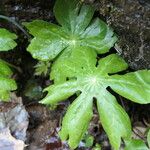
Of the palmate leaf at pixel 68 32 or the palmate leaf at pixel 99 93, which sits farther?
the palmate leaf at pixel 68 32

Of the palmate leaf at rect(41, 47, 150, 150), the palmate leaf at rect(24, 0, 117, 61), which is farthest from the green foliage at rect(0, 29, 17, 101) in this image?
the palmate leaf at rect(41, 47, 150, 150)

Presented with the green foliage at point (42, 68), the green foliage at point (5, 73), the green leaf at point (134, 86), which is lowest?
the green foliage at point (42, 68)

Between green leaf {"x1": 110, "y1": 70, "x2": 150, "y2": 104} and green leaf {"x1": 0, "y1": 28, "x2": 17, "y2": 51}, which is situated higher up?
green leaf {"x1": 110, "y1": 70, "x2": 150, "y2": 104}

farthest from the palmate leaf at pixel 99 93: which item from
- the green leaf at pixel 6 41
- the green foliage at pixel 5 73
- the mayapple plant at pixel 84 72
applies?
→ the green leaf at pixel 6 41

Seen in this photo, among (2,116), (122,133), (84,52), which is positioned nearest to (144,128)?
(122,133)

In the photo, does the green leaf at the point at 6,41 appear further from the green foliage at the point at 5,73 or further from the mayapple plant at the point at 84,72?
the mayapple plant at the point at 84,72

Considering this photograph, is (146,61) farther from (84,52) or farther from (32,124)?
(32,124)

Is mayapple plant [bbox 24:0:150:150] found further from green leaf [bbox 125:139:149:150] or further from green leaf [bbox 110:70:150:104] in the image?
green leaf [bbox 125:139:149:150]

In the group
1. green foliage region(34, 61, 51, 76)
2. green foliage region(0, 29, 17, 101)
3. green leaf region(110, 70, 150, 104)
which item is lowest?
green foliage region(34, 61, 51, 76)
